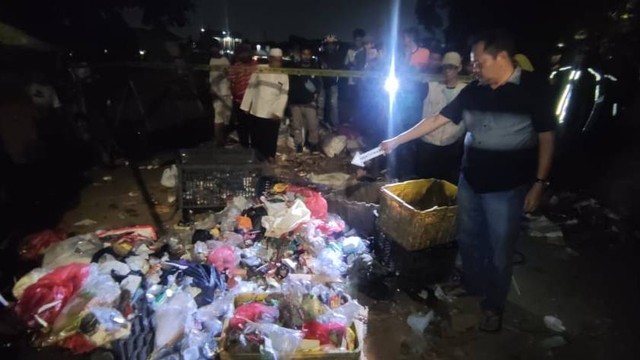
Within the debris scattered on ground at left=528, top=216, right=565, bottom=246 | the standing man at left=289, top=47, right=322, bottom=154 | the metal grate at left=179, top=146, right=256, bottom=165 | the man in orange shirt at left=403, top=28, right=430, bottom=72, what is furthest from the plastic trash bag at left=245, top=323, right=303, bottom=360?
Result: the standing man at left=289, top=47, right=322, bottom=154

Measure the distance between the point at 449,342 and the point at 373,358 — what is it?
2.03ft

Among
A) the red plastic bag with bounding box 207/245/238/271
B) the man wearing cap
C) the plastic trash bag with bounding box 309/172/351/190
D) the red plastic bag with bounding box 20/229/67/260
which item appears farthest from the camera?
the plastic trash bag with bounding box 309/172/351/190

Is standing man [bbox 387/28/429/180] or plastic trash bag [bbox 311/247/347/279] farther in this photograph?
standing man [bbox 387/28/429/180]

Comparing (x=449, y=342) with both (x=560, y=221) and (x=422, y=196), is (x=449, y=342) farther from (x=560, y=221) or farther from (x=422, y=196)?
(x=560, y=221)

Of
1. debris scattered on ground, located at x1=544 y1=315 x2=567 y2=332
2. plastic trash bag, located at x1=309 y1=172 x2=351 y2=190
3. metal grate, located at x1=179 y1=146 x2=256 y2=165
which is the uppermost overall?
metal grate, located at x1=179 y1=146 x2=256 y2=165

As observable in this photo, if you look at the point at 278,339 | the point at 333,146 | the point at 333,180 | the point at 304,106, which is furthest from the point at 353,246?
the point at 304,106

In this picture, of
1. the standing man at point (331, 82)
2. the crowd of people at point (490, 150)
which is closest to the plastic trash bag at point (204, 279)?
the crowd of people at point (490, 150)

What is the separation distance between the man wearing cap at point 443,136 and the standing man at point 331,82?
3.75 metres

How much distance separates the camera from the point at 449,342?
10.1ft

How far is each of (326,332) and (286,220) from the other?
66.7 inches

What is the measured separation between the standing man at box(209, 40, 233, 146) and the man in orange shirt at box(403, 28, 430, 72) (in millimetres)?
3167

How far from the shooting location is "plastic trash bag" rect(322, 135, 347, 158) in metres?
7.41

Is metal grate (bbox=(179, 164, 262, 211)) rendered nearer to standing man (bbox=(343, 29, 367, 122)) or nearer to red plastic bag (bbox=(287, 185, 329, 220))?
red plastic bag (bbox=(287, 185, 329, 220))

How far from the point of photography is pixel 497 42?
2611mm
